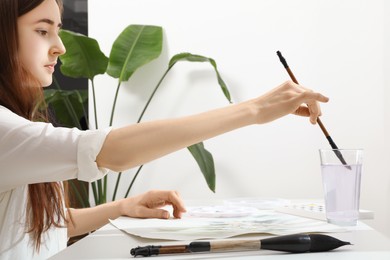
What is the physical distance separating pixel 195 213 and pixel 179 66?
4.93ft

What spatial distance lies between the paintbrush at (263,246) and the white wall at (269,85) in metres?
1.80

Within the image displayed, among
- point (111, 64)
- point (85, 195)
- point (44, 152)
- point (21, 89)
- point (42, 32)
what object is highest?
point (111, 64)

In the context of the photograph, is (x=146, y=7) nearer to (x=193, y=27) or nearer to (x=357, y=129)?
(x=193, y=27)

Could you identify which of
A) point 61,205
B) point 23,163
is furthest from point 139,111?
point 23,163

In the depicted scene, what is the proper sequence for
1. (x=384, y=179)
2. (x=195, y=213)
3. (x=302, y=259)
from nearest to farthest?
1. (x=302, y=259)
2. (x=195, y=213)
3. (x=384, y=179)

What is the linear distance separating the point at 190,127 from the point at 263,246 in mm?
233

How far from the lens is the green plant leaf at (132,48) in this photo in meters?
2.37

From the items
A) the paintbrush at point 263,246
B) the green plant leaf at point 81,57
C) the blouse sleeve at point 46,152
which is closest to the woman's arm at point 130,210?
the blouse sleeve at point 46,152

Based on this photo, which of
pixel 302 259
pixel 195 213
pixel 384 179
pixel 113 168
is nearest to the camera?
pixel 302 259

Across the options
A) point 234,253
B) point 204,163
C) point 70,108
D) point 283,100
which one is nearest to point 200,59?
point 204,163

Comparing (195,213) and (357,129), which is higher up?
(357,129)

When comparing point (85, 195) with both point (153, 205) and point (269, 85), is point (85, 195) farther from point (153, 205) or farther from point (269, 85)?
point (153, 205)

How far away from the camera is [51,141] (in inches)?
32.2

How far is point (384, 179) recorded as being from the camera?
7.84 ft
